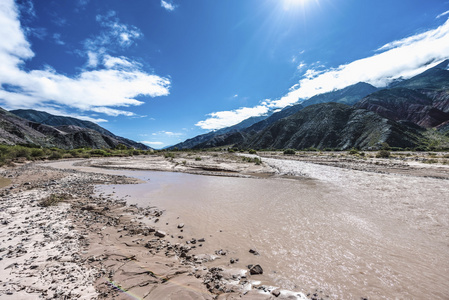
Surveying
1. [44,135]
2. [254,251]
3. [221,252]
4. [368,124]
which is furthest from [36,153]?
[368,124]

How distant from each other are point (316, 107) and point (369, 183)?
5721 inches

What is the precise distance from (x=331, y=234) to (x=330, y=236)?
19 centimetres

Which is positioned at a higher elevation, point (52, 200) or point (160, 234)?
point (52, 200)

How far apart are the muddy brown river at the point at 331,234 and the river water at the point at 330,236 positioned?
24 mm

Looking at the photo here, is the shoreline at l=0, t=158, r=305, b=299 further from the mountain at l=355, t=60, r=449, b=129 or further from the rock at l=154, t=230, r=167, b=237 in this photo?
the mountain at l=355, t=60, r=449, b=129

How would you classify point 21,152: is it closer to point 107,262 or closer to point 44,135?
point 107,262

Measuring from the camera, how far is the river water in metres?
4.36

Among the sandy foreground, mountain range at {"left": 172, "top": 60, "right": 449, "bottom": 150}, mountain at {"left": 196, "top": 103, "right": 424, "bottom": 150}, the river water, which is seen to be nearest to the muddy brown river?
the river water

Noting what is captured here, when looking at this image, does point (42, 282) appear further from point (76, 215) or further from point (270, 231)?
point (270, 231)

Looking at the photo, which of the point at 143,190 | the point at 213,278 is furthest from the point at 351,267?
the point at 143,190

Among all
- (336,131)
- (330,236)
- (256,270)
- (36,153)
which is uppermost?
(336,131)

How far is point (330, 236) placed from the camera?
659cm

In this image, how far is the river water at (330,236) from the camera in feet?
14.3

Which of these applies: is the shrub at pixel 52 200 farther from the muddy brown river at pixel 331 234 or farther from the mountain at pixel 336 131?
the mountain at pixel 336 131
